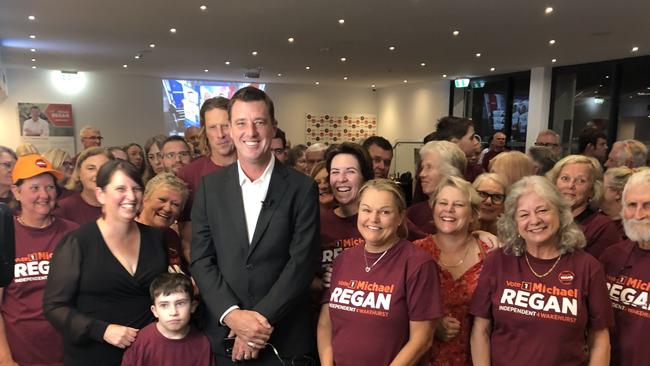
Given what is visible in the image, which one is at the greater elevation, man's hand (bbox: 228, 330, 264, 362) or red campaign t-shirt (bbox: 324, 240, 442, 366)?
red campaign t-shirt (bbox: 324, 240, 442, 366)

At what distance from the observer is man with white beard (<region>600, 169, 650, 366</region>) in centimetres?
197

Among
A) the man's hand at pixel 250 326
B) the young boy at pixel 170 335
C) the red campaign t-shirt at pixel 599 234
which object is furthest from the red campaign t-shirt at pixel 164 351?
the red campaign t-shirt at pixel 599 234

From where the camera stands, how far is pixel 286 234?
1.92 meters

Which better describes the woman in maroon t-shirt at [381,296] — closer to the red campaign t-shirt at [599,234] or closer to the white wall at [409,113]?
the red campaign t-shirt at [599,234]

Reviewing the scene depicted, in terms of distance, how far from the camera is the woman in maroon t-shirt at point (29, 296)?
2.21m

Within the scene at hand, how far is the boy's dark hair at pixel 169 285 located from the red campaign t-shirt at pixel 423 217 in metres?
1.50

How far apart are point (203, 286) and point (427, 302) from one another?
93 cm

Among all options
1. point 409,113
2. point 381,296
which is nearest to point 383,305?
point 381,296

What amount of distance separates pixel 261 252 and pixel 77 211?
1529 mm

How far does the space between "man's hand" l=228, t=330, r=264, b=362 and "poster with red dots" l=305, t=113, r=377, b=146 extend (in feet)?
48.4

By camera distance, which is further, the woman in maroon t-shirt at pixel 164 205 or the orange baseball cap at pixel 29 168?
the woman in maroon t-shirt at pixel 164 205

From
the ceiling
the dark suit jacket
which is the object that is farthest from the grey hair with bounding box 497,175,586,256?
the ceiling

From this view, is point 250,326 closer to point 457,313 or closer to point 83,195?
point 457,313

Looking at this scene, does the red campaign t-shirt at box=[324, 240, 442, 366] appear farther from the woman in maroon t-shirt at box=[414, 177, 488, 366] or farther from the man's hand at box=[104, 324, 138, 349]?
the man's hand at box=[104, 324, 138, 349]
